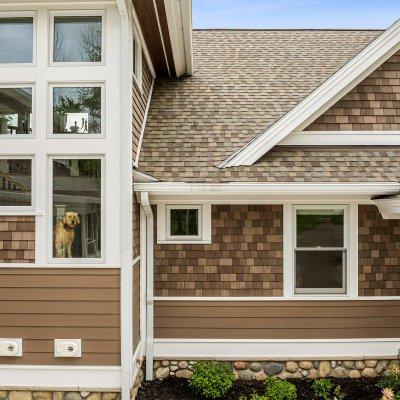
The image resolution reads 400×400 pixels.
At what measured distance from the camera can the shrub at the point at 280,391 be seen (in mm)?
6033

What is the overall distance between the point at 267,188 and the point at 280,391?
105 inches

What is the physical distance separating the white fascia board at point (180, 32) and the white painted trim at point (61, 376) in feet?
15.0

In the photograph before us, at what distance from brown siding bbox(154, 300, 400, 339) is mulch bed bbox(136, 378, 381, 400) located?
2.02 feet

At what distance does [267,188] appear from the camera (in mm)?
6258

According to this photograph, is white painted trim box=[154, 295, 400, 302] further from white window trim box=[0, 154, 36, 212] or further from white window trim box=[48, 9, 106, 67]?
white window trim box=[48, 9, 106, 67]

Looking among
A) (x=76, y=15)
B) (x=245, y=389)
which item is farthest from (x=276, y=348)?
(x=76, y=15)

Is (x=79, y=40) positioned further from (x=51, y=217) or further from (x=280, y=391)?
(x=280, y=391)

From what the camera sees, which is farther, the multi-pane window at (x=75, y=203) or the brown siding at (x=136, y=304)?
the brown siding at (x=136, y=304)

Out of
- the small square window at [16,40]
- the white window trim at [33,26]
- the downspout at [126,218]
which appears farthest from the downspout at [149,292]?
the small square window at [16,40]

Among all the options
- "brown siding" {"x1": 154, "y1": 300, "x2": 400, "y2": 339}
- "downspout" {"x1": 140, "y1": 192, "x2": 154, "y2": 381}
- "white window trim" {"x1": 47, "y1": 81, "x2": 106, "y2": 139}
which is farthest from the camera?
"brown siding" {"x1": 154, "y1": 300, "x2": 400, "y2": 339}

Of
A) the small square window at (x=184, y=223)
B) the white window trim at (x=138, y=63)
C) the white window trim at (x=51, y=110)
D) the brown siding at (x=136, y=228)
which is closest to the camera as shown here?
the white window trim at (x=51, y=110)

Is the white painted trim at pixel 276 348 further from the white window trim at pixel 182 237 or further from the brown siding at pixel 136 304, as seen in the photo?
the white window trim at pixel 182 237

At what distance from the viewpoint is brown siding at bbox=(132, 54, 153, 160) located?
6363mm

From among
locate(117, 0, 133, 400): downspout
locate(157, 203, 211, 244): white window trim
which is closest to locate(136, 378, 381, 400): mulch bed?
locate(117, 0, 133, 400): downspout
